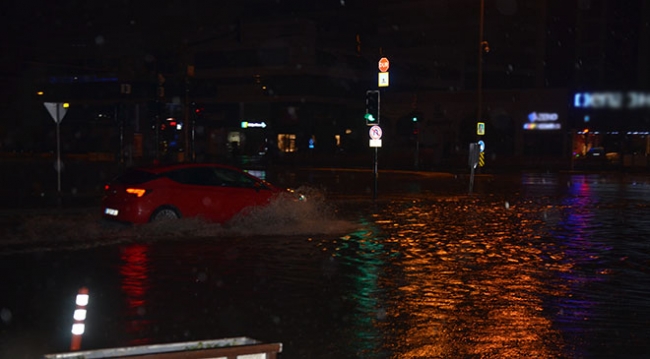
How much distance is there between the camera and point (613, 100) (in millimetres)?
58781

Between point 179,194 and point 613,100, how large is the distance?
52094mm

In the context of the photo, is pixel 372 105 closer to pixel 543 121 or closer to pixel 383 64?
pixel 383 64

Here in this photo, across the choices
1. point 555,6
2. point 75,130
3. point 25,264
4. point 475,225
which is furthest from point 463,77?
point 25,264

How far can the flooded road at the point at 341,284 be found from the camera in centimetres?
695

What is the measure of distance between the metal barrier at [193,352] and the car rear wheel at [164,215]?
35.7 feet

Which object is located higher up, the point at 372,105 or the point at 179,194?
the point at 372,105

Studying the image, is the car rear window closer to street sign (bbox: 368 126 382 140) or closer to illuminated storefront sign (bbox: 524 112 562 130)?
street sign (bbox: 368 126 382 140)

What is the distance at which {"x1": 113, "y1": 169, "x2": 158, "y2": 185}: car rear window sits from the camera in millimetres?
14336

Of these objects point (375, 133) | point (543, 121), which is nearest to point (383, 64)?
point (375, 133)

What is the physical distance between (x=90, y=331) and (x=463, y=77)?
265ft

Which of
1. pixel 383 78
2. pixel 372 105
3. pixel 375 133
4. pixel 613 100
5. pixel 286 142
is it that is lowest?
pixel 286 142

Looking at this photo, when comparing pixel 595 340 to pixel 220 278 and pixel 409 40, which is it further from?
pixel 409 40

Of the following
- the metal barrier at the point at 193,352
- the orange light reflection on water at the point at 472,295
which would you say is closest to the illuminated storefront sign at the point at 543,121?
the orange light reflection on water at the point at 472,295

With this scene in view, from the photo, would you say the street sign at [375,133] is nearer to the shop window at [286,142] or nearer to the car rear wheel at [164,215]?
the car rear wheel at [164,215]
